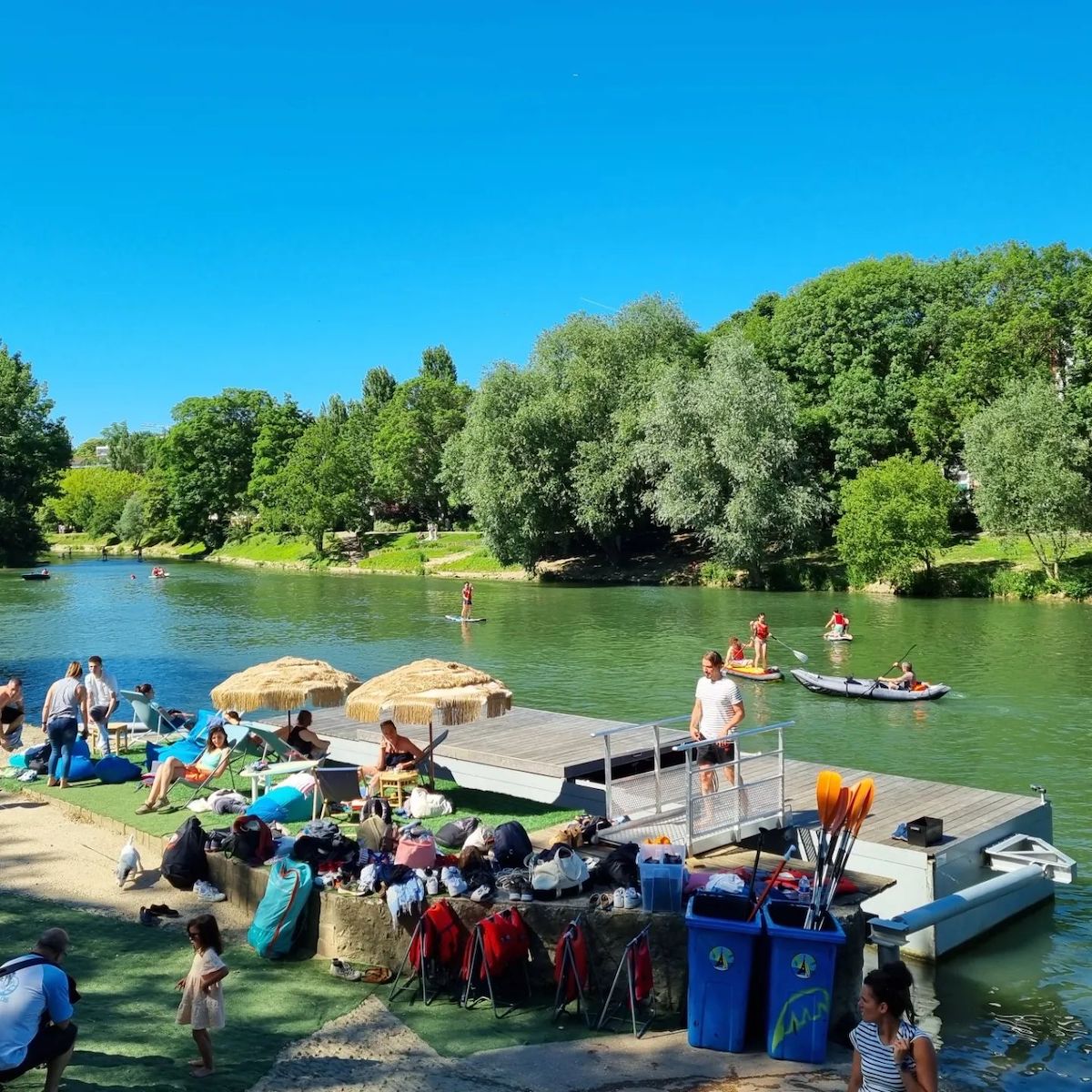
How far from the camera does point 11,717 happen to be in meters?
17.3

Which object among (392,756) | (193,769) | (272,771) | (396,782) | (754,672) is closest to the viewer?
(396,782)

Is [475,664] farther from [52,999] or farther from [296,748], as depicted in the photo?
[52,999]

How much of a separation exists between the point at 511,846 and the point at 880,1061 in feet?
16.7

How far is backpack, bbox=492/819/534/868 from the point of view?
372 inches

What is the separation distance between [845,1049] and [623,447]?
1904 inches

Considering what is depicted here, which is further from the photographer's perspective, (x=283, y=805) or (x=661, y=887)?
(x=283, y=805)

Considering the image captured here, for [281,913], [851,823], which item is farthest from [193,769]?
[851,823]

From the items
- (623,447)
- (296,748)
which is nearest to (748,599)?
(623,447)

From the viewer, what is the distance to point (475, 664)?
97.6 ft

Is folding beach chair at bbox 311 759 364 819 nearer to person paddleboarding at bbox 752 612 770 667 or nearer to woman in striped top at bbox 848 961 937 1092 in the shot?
woman in striped top at bbox 848 961 937 1092

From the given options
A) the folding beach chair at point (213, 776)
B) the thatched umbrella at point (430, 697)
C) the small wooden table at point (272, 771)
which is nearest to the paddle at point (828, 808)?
the thatched umbrella at point (430, 697)

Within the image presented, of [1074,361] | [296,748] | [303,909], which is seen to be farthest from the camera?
[1074,361]

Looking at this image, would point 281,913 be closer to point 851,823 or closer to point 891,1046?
point 851,823

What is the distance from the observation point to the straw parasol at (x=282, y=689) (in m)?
14.0
